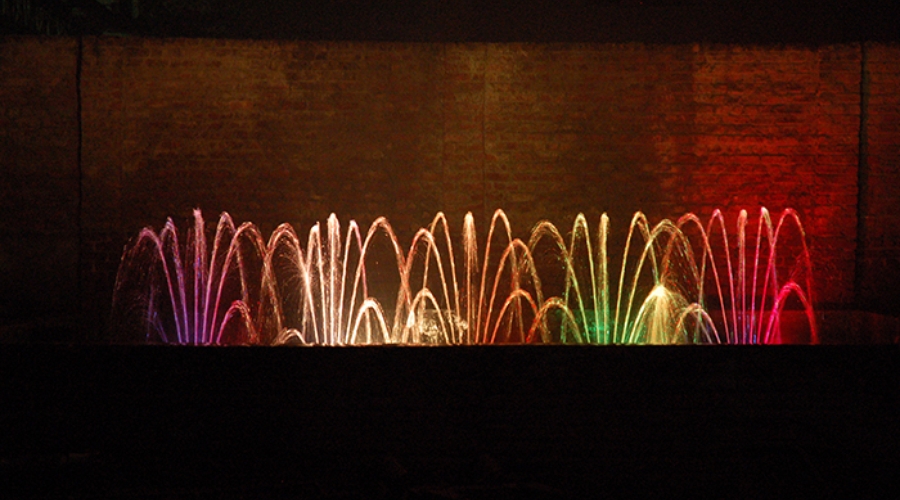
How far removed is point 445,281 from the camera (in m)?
8.52

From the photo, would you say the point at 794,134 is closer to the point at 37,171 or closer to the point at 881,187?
the point at 881,187

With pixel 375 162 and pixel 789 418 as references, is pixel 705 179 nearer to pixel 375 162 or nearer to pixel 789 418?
Result: pixel 375 162

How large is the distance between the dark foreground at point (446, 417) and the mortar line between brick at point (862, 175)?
13.3ft

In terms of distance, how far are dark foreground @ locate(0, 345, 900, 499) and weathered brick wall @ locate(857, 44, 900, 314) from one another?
411cm

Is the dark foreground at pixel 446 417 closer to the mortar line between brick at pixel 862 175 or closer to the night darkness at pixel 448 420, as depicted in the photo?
the night darkness at pixel 448 420

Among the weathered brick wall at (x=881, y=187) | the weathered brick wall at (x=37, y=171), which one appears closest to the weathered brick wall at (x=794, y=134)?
the weathered brick wall at (x=881, y=187)

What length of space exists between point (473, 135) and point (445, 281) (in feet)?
5.08

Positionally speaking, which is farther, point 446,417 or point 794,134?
point 794,134

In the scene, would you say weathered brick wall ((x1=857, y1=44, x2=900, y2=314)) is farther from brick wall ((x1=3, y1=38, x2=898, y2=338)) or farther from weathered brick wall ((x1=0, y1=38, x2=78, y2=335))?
weathered brick wall ((x1=0, y1=38, x2=78, y2=335))

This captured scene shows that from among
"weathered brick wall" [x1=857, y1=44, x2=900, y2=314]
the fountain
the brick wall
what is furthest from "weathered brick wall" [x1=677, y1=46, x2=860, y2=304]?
the fountain

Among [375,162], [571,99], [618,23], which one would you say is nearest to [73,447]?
[375,162]

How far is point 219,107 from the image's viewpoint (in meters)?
8.47

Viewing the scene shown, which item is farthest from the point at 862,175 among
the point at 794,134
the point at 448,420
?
the point at 448,420

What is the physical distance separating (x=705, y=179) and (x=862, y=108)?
1749 mm
